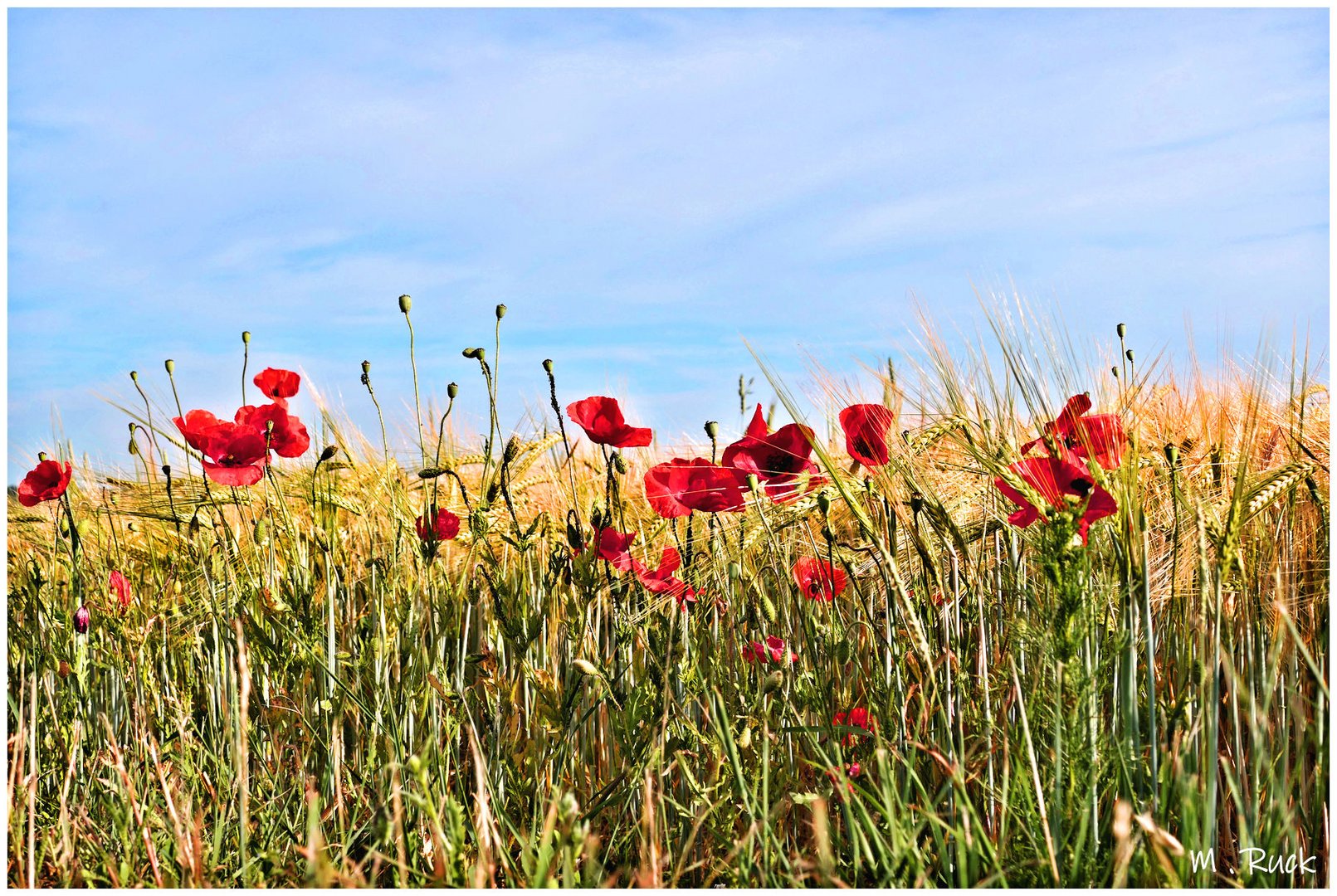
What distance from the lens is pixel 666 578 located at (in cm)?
150

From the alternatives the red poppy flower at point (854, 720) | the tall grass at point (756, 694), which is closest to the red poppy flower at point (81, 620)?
the tall grass at point (756, 694)

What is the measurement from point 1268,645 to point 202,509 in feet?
5.21

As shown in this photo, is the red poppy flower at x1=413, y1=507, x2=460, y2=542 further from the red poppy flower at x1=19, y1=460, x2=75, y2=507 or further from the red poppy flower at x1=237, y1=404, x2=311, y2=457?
the red poppy flower at x1=19, y1=460, x2=75, y2=507

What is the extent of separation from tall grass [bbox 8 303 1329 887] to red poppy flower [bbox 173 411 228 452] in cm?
11

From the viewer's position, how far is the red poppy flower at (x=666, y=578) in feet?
4.61

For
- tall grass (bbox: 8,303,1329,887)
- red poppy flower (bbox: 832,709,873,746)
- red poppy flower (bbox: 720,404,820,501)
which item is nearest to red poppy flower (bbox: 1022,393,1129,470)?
tall grass (bbox: 8,303,1329,887)

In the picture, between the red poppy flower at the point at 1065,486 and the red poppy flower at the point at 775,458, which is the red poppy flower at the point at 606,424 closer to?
the red poppy flower at the point at 775,458

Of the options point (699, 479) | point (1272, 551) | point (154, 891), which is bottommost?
point (154, 891)

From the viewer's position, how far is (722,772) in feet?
4.55

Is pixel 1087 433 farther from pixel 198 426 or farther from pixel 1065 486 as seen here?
pixel 198 426

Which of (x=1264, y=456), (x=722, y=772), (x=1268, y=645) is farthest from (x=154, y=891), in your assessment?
(x=1264, y=456)

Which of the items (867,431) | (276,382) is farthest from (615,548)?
(276,382)

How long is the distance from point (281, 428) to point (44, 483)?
1.49ft

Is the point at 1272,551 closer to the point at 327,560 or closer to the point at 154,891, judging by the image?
the point at 327,560
